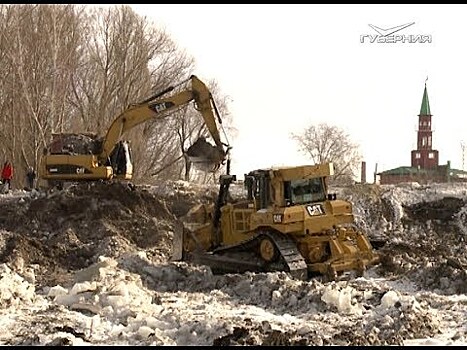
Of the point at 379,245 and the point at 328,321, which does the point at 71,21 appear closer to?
the point at 379,245

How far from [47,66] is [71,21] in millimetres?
2860

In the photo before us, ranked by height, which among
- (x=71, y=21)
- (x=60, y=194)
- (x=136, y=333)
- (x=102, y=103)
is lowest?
(x=136, y=333)

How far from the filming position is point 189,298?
10.6 m

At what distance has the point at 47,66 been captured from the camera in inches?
1202

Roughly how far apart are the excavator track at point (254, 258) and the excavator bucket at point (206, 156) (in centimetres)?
322

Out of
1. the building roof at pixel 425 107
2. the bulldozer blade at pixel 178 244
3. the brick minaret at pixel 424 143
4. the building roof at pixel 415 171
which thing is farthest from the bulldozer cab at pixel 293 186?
the building roof at pixel 425 107

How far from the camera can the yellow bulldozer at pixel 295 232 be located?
11.8 metres

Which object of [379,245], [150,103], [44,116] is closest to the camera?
[379,245]

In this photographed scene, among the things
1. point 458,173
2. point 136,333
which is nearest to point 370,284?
point 136,333

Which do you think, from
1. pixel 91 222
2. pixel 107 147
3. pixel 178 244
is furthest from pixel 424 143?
pixel 178 244

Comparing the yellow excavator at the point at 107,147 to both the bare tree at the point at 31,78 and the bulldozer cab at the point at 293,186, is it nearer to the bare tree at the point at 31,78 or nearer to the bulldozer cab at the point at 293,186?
the bulldozer cab at the point at 293,186

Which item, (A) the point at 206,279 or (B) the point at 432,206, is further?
(B) the point at 432,206

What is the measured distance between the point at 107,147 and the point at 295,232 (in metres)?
9.45

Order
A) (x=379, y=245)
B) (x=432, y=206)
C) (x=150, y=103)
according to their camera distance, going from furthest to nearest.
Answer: (x=432, y=206)
(x=150, y=103)
(x=379, y=245)
